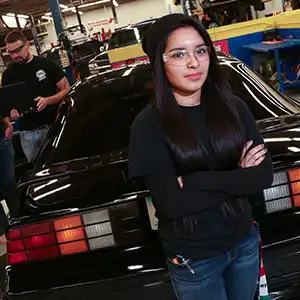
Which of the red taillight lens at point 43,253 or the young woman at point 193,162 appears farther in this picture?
the red taillight lens at point 43,253

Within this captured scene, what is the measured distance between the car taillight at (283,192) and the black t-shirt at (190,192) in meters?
0.54

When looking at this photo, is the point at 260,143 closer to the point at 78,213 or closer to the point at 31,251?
the point at 78,213

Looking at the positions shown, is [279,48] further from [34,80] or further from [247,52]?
[34,80]

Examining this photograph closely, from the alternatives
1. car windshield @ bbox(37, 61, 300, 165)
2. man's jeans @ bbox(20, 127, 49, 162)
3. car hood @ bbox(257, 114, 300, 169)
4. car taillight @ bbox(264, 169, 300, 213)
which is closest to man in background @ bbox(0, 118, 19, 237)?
man's jeans @ bbox(20, 127, 49, 162)

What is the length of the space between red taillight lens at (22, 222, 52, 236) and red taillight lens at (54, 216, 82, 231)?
0.12ft

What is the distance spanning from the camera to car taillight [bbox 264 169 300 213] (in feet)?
6.93

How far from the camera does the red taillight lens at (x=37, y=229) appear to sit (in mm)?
2166

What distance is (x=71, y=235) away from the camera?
2176 mm

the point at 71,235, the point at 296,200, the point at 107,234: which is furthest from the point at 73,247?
the point at 296,200

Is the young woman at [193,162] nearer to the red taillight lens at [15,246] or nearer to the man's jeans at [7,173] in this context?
the red taillight lens at [15,246]

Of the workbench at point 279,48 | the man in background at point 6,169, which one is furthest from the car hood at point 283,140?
the workbench at point 279,48

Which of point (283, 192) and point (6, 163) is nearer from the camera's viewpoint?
point (283, 192)

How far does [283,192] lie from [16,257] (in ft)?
4.04

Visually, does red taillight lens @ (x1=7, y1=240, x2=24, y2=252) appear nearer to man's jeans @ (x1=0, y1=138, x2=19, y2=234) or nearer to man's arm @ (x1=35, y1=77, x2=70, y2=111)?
man's arm @ (x1=35, y1=77, x2=70, y2=111)
